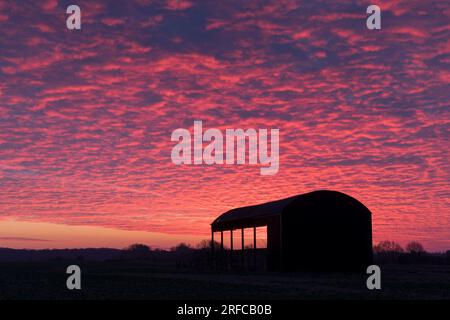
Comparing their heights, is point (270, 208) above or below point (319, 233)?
above

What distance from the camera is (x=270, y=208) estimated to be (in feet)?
140

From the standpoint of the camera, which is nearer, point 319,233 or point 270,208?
point 319,233

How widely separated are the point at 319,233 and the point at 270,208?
4.07 meters

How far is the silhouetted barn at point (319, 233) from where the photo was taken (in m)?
40.2

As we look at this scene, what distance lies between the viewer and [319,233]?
134 ft

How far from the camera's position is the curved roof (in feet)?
134

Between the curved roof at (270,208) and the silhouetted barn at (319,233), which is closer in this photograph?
the silhouetted barn at (319,233)

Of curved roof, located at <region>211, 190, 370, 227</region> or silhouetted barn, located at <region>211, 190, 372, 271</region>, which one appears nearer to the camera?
silhouetted barn, located at <region>211, 190, 372, 271</region>

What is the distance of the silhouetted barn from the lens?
40219mm
